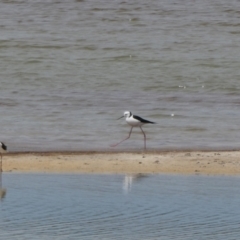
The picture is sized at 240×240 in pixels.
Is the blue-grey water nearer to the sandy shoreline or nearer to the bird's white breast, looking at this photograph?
the bird's white breast

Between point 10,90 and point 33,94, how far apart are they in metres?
0.82

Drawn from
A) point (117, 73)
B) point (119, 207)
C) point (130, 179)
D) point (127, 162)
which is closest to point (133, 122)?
point (127, 162)

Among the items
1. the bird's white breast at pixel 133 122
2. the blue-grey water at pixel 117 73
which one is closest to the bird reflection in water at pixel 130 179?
the blue-grey water at pixel 117 73

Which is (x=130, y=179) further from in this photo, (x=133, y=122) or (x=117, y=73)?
(x=117, y=73)

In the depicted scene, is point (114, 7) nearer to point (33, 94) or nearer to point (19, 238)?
point (33, 94)

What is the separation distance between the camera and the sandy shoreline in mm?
11531

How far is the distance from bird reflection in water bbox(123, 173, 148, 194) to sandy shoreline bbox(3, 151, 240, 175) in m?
0.26

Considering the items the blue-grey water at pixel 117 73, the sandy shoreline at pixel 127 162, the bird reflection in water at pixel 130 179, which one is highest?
the bird reflection in water at pixel 130 179

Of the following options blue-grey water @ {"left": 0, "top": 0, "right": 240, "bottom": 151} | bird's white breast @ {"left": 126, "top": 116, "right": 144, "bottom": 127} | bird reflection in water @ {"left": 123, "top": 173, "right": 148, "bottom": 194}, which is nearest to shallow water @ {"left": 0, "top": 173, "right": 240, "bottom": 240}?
bird reflection in water @ {"left": 123, "top": 173, "right": 148, "bottom": 194}

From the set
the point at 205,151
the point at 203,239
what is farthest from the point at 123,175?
the point at 203,239

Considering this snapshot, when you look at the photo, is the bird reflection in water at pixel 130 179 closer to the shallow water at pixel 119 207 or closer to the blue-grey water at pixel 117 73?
the shallow water at pixel 119 207

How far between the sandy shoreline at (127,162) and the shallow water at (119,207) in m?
0.43

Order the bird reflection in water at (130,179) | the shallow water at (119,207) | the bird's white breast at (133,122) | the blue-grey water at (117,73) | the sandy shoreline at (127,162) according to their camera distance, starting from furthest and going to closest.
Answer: the blue-grey water at (117,73) → the bird's white breast at (133,122) → the sandy shoreline at (127,162) → the bird reflection in water at (130,179) → the shallow water at (119,207)

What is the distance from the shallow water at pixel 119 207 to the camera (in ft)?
27.0
